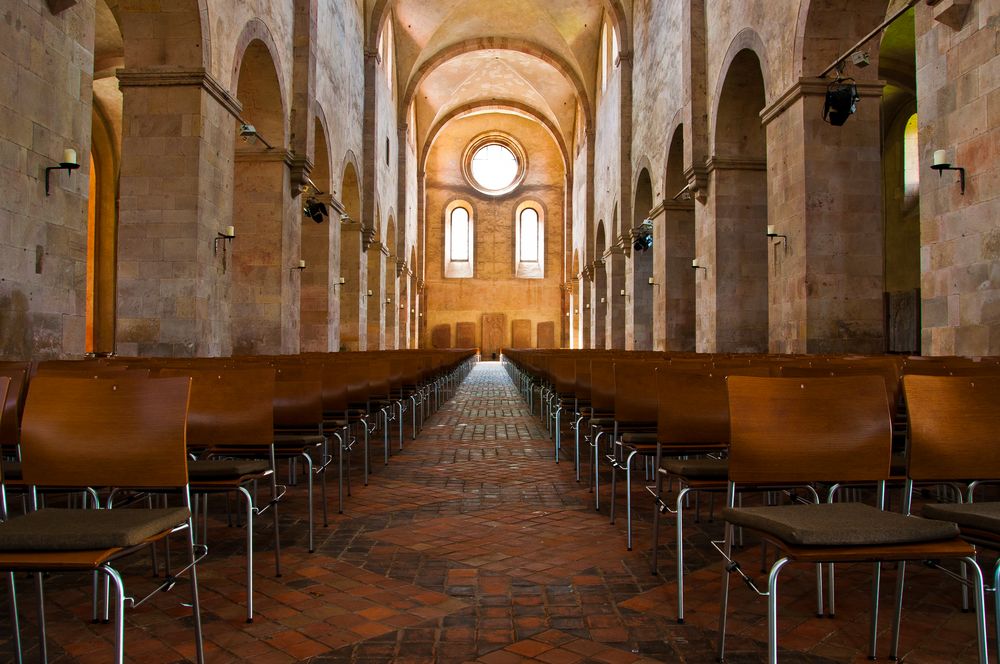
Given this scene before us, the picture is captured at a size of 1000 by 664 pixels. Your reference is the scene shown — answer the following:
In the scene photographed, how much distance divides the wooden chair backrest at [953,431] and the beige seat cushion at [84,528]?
8.13 feet

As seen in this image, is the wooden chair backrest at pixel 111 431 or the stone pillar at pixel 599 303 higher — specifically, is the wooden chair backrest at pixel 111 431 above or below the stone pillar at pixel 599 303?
below

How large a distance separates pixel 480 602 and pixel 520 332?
3643 centimetres

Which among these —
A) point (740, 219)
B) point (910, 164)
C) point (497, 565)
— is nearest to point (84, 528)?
point (497, 565)

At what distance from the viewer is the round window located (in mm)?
40250

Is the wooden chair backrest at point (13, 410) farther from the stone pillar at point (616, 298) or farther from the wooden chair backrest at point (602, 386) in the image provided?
the stone pillar at point (616, 298)

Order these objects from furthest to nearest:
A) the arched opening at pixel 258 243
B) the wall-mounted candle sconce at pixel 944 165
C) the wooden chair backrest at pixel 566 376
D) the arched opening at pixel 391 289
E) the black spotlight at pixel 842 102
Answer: the arched opening at pixel 391 289
the arched opening at pixel 258 243
the black spotlight at pixel 842 102
the wooden chair backrest at pixel 566 376
the wall-mounted candle sconce at pixel 944 165

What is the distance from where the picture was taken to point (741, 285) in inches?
526

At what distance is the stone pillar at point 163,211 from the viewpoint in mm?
9477

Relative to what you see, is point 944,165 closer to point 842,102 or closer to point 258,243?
point 842,102

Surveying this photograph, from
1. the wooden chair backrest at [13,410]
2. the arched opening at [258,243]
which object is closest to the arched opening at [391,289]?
the arched opening at [258,243]

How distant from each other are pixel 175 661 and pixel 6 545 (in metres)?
0.76

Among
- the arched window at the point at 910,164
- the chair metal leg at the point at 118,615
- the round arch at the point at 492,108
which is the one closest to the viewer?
the chair metal leg at the point at 118,615

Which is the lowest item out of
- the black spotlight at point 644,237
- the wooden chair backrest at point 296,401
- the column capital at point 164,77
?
the wooden chair backrest at point 296,401

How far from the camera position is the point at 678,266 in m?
16.5
